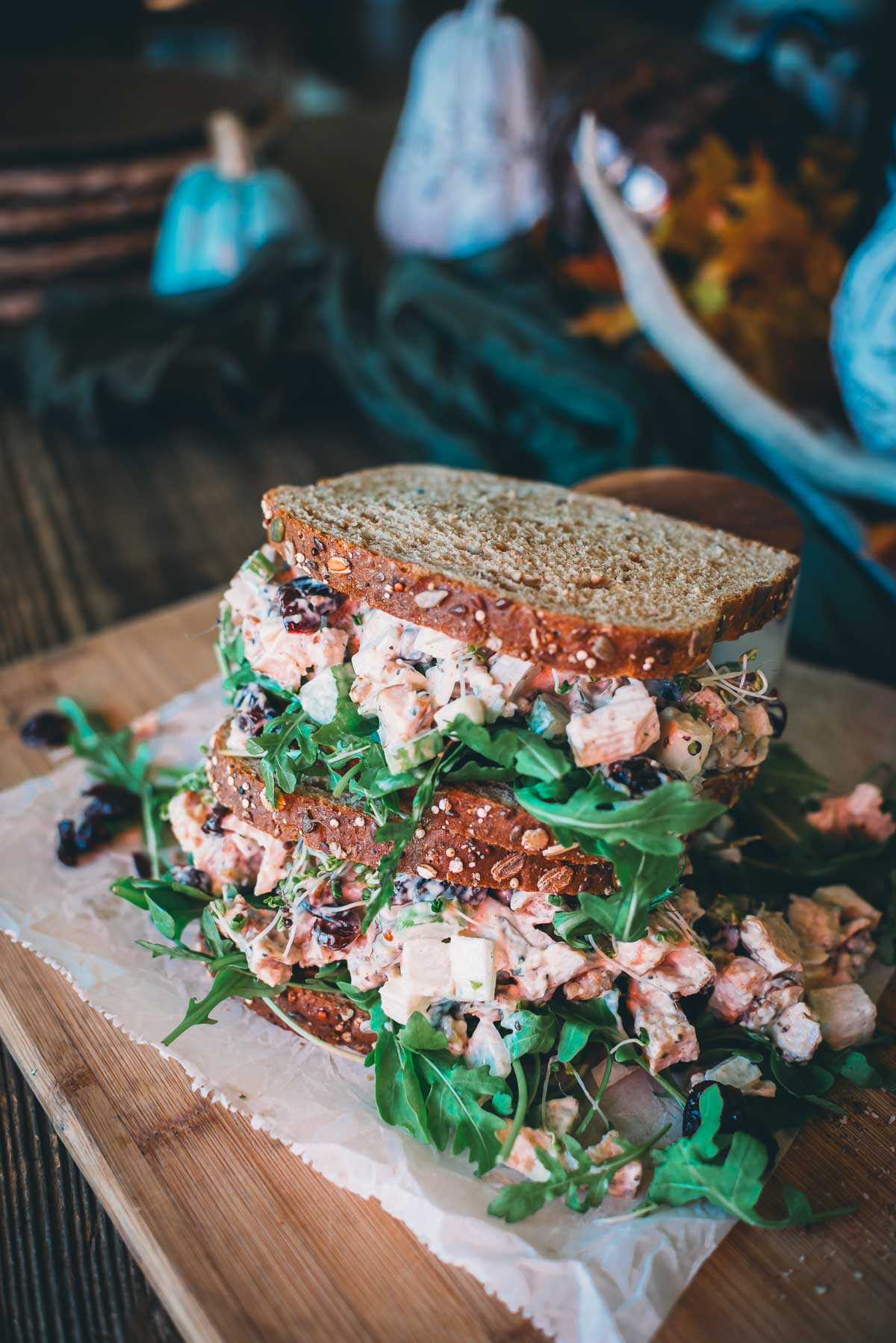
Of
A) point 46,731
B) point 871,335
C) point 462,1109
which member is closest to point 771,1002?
point 462,1109

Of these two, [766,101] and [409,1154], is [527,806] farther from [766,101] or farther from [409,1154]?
[766,101]

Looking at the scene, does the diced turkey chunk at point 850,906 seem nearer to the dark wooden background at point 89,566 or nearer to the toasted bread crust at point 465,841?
the toasted bread crust at point 465,841

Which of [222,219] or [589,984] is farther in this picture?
[222,219]

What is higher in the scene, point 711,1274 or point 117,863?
point 117,863

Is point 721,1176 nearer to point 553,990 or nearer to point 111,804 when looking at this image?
point 553,990

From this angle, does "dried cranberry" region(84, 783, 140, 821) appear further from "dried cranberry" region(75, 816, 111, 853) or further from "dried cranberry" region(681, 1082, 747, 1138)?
"dried cranberry" region(681, 1082, 747, 1138)

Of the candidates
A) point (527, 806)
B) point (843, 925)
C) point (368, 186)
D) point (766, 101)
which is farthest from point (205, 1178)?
point (368, 186)

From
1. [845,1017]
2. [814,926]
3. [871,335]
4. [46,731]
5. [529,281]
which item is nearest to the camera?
[845,1017]

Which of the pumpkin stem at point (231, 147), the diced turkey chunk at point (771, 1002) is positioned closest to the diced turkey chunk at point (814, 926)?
the diced turkey chunk at point (771, 1002)
